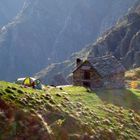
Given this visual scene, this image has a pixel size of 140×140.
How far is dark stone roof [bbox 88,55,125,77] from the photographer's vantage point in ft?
262

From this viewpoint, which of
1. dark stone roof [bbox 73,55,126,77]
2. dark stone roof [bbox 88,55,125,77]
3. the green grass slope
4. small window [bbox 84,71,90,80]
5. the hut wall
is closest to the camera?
the green grass slope

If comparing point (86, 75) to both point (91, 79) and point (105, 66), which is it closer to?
point (91, 79)

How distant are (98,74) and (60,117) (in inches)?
1270

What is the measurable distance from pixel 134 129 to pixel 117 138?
220 inches

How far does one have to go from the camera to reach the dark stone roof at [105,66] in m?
80.0

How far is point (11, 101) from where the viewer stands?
1775 inches

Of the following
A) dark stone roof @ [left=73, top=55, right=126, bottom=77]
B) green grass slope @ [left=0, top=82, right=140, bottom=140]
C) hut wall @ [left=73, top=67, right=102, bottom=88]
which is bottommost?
green grass slope @ [left=0, top=82, right=140, bottom=140]

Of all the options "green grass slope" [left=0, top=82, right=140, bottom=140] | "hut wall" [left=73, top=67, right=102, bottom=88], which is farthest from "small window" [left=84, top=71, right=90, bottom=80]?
"green grass slope" [left=0, top=82, right=140, bottom=140]

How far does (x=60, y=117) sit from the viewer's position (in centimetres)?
4794

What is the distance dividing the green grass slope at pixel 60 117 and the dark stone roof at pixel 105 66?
55.7 ft

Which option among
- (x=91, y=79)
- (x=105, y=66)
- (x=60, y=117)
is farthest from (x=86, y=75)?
(x=60, y=117)

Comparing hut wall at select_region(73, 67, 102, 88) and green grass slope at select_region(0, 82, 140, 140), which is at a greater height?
hut wall at select_region(73, 67, 102, 88)

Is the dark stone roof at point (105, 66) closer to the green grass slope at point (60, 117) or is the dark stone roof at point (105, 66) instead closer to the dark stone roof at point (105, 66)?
the dark stone roof at point (105, 66)

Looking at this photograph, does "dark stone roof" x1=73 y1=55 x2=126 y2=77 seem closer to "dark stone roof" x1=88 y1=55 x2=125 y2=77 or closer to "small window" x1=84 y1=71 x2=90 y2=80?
"dark stone roof" x1=88 y1=55 x2=125 y2=77
